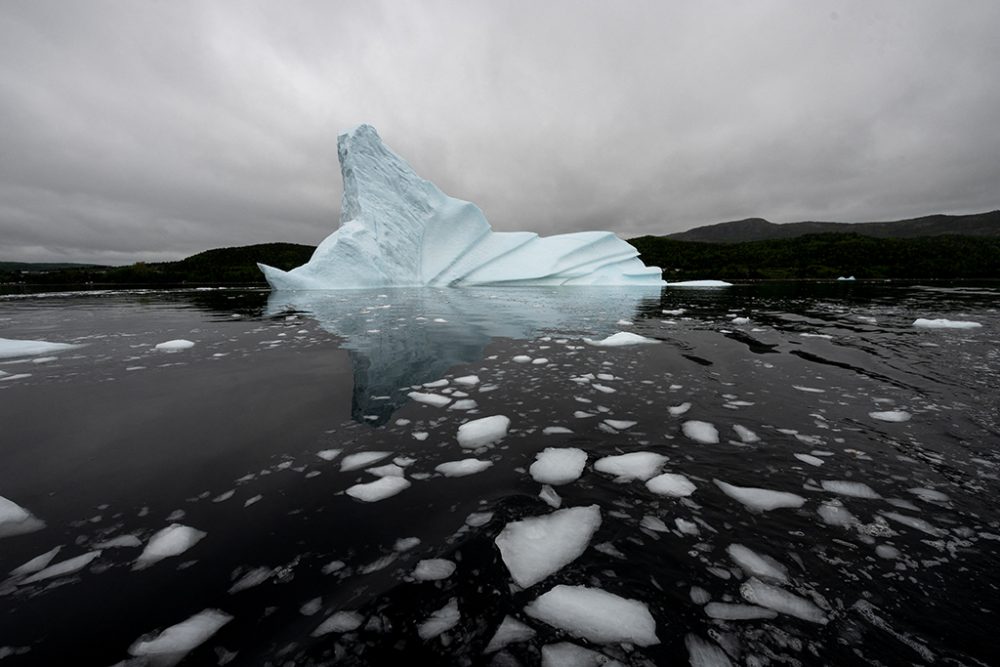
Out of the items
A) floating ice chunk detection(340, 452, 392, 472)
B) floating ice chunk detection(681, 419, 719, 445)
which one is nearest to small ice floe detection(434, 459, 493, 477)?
floating ice chunk detection(340, 452, 392, 472)

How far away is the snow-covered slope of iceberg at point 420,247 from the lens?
22562 millimetres

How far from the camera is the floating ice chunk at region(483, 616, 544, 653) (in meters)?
1.12

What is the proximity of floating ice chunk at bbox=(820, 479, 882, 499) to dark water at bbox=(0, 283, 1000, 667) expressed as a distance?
40 millimetres

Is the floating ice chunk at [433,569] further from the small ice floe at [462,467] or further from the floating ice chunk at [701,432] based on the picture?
the floating ice chunk at [701,432]

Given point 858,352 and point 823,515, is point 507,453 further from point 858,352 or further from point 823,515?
point 858,352

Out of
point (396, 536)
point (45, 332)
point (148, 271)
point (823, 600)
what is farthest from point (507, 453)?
point (148, 271)

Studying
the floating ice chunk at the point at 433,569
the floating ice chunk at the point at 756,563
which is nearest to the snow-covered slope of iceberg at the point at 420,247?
the floating ice chunk at the point at 433,569

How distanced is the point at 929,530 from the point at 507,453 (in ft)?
5.99

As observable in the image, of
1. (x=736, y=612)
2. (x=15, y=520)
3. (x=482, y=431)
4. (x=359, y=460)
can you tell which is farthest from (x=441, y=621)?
(x=15, y=520)

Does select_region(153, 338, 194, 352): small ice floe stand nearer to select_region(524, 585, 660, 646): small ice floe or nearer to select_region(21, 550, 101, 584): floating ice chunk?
select_region(21, 550, 101, 584): floating ice chunk

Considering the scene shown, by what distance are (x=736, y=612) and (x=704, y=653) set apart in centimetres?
20

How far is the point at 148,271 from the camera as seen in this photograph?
36.5 m

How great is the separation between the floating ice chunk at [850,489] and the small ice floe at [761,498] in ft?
0.70

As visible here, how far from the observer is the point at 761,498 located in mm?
1785
